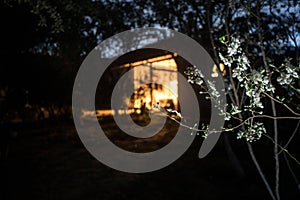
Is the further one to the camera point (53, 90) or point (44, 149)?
point (53, 90)

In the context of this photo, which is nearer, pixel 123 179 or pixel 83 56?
pixel 123 179

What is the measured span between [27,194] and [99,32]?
3.70m

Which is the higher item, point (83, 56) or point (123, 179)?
point (83, 56)

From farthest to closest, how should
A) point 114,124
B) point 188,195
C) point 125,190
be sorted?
point 114,124
point 125,190
point 188,195

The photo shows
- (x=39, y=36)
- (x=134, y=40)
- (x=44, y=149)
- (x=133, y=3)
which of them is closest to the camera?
(x=133, y=3)

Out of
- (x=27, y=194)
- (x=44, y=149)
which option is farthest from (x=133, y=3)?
(x=44, y=149)

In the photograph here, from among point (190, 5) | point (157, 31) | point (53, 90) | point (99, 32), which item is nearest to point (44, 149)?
point (53, 90)

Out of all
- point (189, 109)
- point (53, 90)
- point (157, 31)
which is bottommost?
point (189, 109)

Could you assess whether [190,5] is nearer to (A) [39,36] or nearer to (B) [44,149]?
(A) [39,36]

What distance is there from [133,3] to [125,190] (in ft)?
11.4

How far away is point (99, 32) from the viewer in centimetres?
573

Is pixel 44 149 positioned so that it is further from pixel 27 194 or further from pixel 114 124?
pixel 114 124

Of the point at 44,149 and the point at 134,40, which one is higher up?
the point at 134,40

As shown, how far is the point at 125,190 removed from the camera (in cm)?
400
